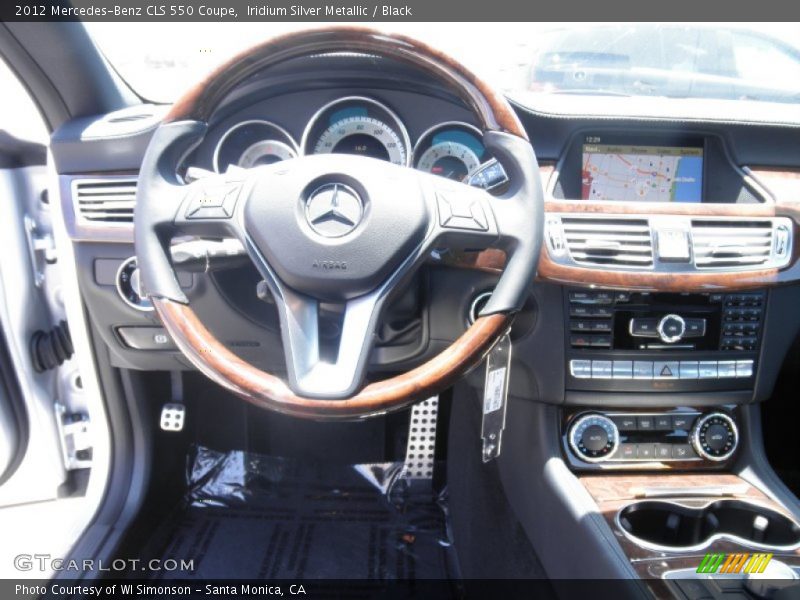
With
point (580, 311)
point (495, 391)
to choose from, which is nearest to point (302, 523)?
point (495, 391)

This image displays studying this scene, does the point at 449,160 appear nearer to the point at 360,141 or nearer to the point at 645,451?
the point at 360,141

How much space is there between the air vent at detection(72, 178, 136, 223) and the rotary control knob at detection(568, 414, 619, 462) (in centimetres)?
125

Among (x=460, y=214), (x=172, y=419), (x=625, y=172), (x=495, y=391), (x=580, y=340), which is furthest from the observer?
(x=172, y=419)

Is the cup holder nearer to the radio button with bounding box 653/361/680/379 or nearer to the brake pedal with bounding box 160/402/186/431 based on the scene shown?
the radio button with bounding box 653/361/680/379

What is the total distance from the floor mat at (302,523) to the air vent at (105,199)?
1004 millimetres

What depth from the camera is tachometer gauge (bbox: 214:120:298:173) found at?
67.4 inches

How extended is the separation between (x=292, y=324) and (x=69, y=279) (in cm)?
107

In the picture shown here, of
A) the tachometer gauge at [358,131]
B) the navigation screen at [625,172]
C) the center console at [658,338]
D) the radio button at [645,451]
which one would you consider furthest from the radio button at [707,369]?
the tachometer gauge at [358,131]

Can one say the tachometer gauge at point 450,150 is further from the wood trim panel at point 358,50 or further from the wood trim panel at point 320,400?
the wood trim panel at point 320,400

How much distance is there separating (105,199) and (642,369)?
55.8 inches

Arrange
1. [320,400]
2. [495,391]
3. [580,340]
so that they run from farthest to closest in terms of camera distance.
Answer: [580,340] → [495,391] → [320,400]

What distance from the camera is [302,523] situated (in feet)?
7.35

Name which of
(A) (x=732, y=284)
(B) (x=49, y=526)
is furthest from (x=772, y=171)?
(B) (x=49, y=526)

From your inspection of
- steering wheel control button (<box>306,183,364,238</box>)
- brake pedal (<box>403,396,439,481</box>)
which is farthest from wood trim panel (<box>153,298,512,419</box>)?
brake pedal (<box>403,396,439,481</box>)
